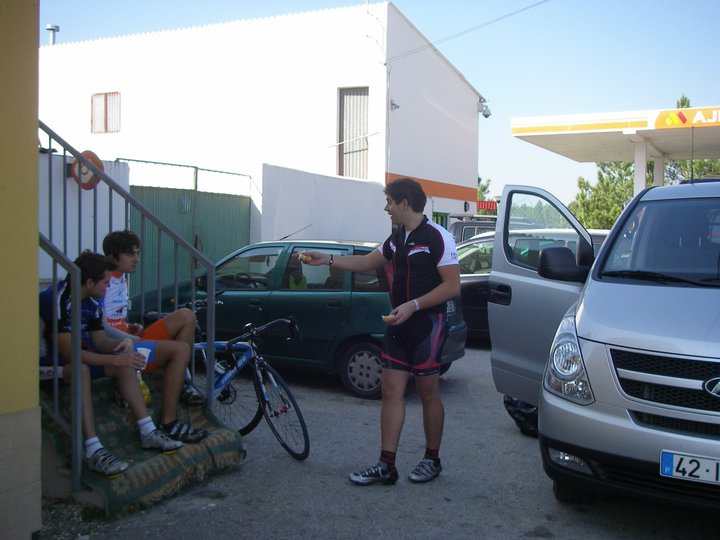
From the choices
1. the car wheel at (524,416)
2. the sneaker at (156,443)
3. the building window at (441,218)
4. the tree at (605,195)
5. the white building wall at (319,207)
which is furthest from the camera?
the tree at (605,195)

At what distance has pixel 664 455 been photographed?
3.48 metres

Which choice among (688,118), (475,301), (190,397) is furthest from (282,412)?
(688,118)

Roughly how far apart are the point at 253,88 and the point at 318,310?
1533cm

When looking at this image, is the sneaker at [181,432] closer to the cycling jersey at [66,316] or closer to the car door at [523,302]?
the cycling jersey at [66,316]

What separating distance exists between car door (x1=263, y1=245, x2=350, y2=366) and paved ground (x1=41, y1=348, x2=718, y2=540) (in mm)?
1458

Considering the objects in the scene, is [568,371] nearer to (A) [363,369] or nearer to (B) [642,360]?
(B) [642,360]

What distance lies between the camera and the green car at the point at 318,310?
703 centimetres

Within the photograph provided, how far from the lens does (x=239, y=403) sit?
18.1 feet

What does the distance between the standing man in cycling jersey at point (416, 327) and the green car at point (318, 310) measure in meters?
2.20

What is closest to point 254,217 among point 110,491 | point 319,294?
point 319,294

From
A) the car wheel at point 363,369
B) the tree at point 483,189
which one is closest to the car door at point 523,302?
the car wheel at point 363,369

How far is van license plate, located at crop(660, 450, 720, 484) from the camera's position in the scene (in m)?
3.37

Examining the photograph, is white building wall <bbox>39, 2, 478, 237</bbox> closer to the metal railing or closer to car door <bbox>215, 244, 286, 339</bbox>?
the metal railing

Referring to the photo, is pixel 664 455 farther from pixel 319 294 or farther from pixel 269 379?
pixel 319 294
